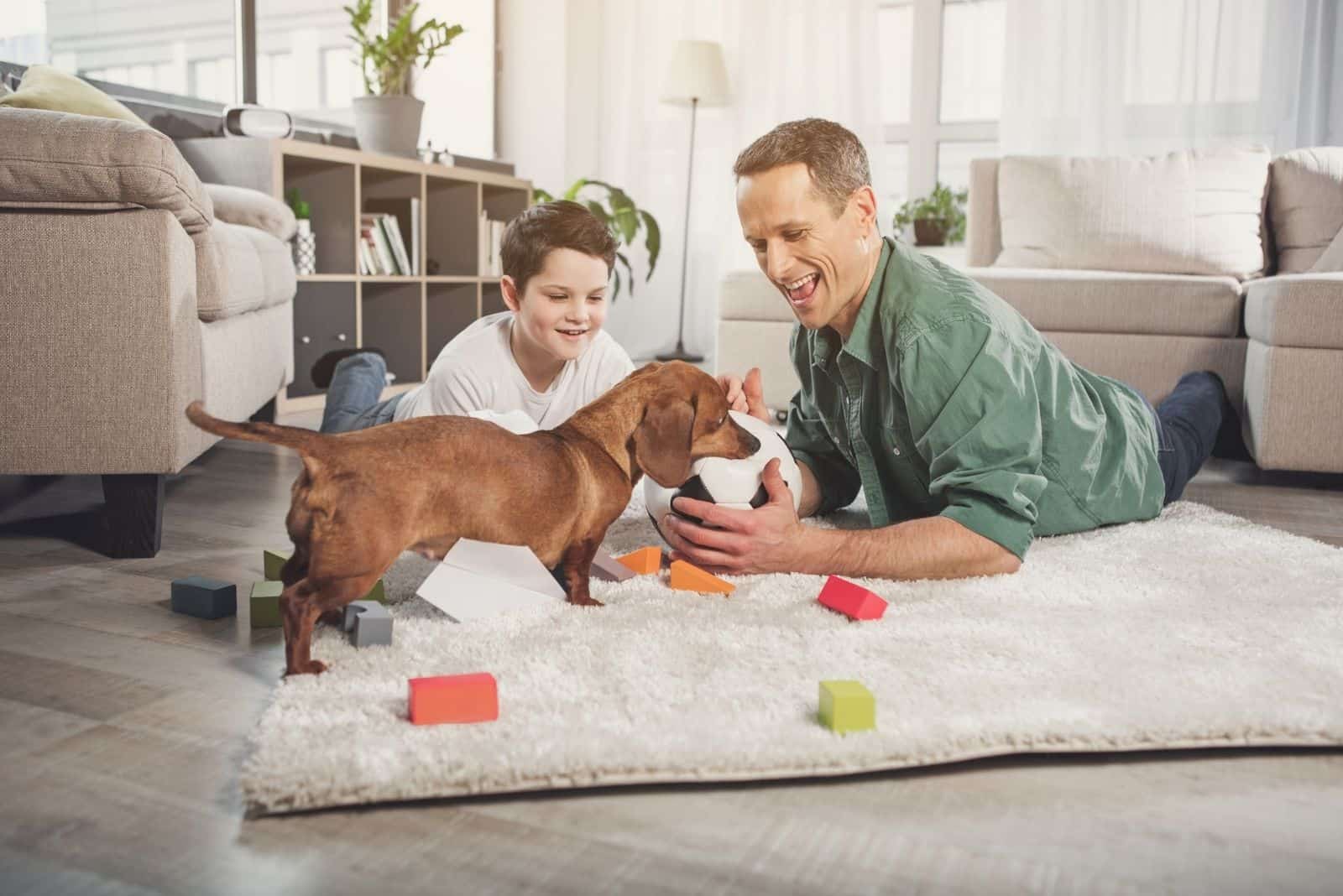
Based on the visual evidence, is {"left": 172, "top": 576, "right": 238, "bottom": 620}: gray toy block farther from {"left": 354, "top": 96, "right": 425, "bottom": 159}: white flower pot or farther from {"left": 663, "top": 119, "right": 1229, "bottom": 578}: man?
{"left": 354, "top": 96, "right": 425, "bottom": 159}: white flower pot

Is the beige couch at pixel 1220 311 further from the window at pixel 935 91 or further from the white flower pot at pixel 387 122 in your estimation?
the white flower pot at pixel 387 122

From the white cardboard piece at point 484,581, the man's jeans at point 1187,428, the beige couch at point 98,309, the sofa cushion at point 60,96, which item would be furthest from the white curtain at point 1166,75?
the white cardboard piece at point 484,581

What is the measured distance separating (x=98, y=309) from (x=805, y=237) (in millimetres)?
1276

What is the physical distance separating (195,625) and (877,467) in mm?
1235

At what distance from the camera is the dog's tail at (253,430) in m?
1.30

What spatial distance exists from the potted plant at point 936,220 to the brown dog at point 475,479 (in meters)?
4.31

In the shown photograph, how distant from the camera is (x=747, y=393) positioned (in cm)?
215

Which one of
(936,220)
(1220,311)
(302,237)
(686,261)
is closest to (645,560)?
(1220,311)

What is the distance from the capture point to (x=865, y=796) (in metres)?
1.11

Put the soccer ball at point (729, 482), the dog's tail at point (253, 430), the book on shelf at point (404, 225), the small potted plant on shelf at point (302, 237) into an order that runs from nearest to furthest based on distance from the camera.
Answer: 1. the dog's tail at point (253, 430)
2. the soccer ball at point (729, 482)
3. the small potted plant on shelf at point (302, 237)
4. the book on shelf at point (404, 225)

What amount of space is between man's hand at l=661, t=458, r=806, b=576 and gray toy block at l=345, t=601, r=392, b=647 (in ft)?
1.80

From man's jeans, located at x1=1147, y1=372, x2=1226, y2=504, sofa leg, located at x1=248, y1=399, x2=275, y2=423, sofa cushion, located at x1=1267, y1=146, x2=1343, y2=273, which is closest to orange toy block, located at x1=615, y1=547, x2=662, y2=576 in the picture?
man's jeans, located at x1=1147, y1=372, x2=1226, y2=504

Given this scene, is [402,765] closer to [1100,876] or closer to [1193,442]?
[1100,876]

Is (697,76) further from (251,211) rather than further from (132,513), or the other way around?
(132,513)
